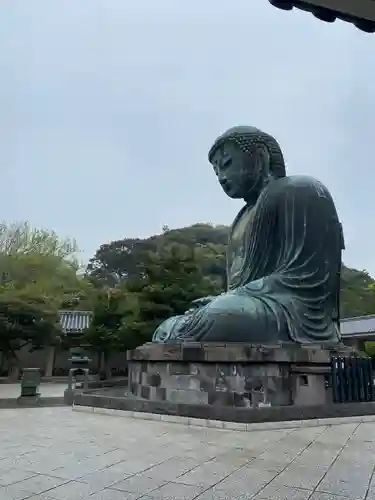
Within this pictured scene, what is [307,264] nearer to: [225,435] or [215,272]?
[225,435]

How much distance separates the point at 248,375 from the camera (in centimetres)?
642

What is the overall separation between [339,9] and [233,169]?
6735 millimetres

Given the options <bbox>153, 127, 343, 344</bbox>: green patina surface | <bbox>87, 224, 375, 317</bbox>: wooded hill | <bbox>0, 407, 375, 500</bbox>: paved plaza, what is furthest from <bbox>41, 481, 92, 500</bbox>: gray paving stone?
<bbox>87, 224, 375, 317</bbox>: wooded hill

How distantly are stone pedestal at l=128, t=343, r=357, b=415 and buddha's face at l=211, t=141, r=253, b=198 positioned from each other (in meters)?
3.20

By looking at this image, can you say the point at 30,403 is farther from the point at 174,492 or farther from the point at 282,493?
the point at 282,493

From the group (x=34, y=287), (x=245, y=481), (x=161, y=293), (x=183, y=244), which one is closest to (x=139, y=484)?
(x=245, y=481)

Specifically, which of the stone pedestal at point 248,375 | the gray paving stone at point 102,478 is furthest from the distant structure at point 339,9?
the stone pedestal at point 248,375

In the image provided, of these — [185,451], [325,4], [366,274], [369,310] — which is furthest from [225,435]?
[366,274]

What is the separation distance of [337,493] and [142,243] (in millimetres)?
32282

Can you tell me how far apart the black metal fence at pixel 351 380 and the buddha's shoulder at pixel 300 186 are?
106 inches

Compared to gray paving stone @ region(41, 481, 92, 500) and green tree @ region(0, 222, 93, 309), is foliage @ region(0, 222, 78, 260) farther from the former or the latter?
gray paving stone @ region(41, 481, 92, 500)

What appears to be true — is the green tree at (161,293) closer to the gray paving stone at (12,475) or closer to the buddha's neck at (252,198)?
the buddha's neck at (252,198)

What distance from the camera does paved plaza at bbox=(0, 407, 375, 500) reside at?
10.0ft

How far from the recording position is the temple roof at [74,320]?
20.9 metres
